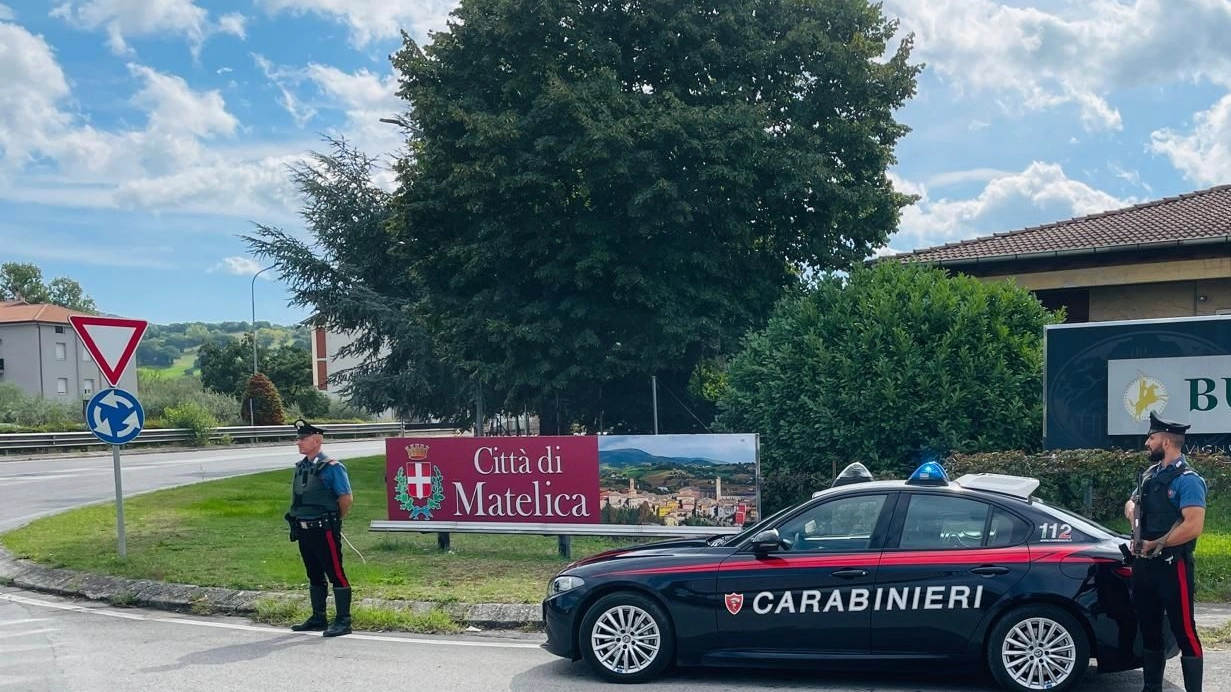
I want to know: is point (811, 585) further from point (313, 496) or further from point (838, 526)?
point (313, 496)

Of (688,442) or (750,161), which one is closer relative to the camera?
(688,442)

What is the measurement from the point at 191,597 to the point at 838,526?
6.58m

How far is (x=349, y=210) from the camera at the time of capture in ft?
111

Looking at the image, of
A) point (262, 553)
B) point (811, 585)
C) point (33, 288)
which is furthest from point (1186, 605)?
point (33, 288)

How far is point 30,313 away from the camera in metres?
75.6

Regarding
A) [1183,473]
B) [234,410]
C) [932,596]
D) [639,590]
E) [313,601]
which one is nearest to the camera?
[1183,473]

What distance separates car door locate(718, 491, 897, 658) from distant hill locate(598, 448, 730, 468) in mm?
4693

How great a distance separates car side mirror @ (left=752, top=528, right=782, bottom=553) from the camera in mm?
6906

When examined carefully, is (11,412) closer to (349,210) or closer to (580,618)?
(349,210)

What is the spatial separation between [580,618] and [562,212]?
1393 cm

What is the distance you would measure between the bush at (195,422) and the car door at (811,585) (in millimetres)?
40631

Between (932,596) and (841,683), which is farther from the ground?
(932,596)

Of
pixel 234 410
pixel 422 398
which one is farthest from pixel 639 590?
pixel 234 410

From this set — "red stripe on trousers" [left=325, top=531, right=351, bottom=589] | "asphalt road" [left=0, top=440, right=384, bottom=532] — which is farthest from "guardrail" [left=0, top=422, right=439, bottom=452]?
"red stripe on trousers" [left=325, top=531, right=351, bottom=589]
